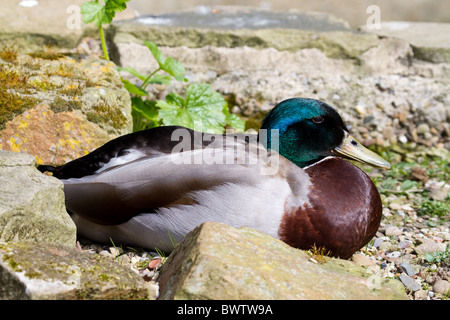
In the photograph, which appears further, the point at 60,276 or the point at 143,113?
the point at 143,113


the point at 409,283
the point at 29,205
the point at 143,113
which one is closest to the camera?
the point at 29,205

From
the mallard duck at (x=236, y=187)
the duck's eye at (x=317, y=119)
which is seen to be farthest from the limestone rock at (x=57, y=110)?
the duck's eye at (x=317, y=119)

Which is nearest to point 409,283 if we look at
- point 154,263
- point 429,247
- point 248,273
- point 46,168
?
point 429,247

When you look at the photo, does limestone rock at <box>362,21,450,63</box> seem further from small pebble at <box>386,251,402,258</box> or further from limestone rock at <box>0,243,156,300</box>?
limestone rock at <box>0,243,156,300</box>

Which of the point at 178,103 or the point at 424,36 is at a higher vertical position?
the point at 424,36

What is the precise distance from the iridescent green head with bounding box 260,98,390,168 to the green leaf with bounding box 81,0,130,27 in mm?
1642

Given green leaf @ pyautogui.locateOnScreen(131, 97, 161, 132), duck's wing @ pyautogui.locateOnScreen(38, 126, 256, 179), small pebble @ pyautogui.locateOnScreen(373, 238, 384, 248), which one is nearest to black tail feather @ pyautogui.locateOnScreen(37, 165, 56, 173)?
duck's wing @ pyautogui.locateOnScreen(38, 126, 256, 179)

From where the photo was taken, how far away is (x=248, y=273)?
2.12 m

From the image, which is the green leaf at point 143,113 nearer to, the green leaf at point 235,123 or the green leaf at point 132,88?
the green leaf at point 132,88

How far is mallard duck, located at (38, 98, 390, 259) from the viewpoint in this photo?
271cm

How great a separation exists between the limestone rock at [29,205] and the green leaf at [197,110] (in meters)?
1.46

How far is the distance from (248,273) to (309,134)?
3.76 feet

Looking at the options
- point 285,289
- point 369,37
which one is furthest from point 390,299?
point 369,37

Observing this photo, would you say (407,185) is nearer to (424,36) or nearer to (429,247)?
(429,247)
